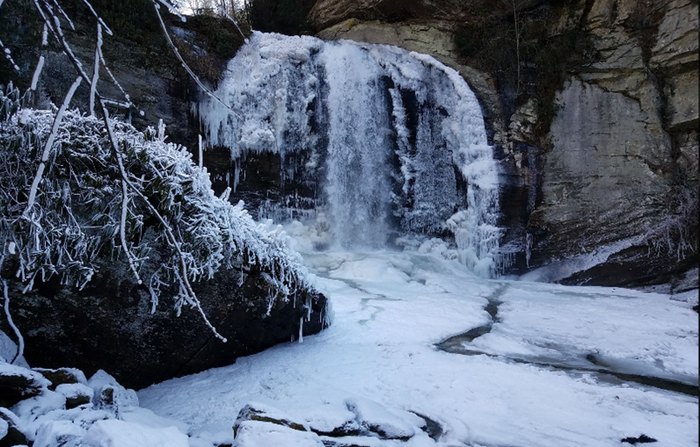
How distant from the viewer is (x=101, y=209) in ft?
8.37

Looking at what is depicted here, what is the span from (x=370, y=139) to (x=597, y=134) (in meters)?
3.96

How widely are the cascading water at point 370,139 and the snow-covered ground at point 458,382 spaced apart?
3837 mm

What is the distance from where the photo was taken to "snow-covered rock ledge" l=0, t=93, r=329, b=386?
2.39m

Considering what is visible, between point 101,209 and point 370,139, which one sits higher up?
point 370,139

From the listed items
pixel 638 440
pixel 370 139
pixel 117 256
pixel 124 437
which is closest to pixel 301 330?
pixel 117 256

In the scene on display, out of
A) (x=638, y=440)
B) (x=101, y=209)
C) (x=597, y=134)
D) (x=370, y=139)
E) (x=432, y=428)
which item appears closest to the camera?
(x=638, y=440)

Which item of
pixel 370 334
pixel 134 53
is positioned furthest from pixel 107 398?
pixel 134 53

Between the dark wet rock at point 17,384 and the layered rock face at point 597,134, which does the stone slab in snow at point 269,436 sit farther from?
the layered rock face at point 597,134

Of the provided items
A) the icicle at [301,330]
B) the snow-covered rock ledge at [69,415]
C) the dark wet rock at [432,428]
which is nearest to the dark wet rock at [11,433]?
the snow-covered rock ledge at [69,415]

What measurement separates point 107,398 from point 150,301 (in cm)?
71

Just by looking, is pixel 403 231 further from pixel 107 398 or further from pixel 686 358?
pixel 107 398

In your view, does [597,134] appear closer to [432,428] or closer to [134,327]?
[432,428]

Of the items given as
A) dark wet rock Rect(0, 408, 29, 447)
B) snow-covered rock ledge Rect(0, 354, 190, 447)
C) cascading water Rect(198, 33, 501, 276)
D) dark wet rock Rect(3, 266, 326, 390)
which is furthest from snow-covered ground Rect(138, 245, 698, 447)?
cascading water Rect(198, 33, 501, 276)

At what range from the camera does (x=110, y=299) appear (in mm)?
2568
